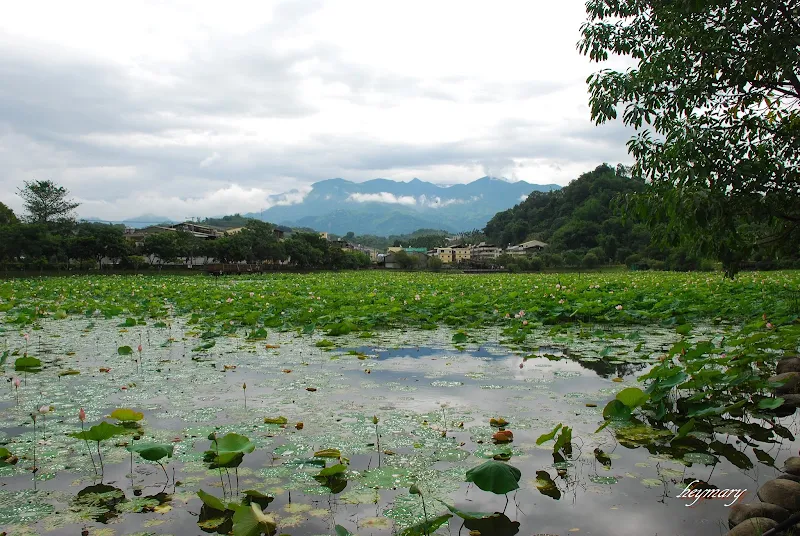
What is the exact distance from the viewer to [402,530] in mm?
2260

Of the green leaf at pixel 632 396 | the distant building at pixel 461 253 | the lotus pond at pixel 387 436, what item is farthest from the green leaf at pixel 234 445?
the distant building at pixel 461 253

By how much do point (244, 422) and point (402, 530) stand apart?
1891 mm

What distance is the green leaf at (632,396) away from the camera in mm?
3381

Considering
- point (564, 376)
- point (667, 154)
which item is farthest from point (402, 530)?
point (667, 154)

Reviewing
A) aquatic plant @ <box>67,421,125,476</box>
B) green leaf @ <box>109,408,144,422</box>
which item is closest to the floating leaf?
aquatic plant @ <box>67,421,125,476</box>

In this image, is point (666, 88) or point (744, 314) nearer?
point (666, 88)

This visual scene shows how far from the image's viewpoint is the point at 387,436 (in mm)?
3453

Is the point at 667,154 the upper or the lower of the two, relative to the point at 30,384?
upper

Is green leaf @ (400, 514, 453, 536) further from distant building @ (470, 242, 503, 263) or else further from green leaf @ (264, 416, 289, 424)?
distant building @ (470, 242, 503, 263)

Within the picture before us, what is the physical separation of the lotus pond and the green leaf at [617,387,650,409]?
1 centimetres

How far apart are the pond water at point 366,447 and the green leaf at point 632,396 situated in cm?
22

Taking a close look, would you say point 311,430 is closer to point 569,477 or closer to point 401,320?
point 569,477

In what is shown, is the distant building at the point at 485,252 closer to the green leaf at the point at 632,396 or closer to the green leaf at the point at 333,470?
the green leaf at the point at 632,396

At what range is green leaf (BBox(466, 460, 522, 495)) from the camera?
7.64ft
